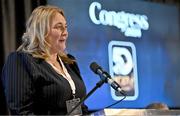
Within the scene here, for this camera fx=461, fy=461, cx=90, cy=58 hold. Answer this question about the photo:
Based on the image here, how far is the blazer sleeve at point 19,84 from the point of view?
1.99m

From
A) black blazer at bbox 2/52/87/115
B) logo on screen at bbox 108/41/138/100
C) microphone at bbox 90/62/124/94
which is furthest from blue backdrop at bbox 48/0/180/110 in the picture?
microphone at bbox 90/62/124/94

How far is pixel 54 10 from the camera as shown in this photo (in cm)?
223

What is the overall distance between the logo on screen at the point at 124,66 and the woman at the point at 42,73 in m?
Answer: 1.50

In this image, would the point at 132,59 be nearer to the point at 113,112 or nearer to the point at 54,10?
the point at 54,10

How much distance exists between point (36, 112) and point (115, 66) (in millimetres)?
1786

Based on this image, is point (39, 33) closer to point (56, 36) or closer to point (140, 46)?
point (56, 36)

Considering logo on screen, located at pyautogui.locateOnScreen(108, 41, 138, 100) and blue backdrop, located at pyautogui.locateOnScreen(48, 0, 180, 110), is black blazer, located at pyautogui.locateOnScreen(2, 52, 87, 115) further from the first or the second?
logo on screen, located at pyautogui.locateOnScreen(108, 41, 138, 100)

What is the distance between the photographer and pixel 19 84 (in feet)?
6.61

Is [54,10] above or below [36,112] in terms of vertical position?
above

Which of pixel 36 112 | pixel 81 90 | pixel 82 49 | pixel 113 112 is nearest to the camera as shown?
pixel 113 112

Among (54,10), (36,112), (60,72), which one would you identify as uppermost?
(54,10)

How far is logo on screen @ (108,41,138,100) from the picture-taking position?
12.3 feet

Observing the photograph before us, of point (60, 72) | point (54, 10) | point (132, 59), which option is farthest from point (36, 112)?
point (132, 59)

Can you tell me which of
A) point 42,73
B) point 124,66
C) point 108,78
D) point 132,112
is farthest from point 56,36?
point 124,66
